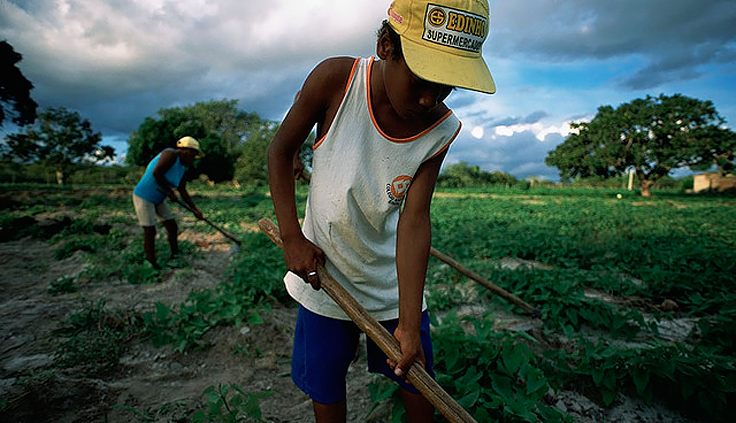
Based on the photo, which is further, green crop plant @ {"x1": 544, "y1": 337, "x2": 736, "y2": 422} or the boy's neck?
green crop plant @ {"x1": 544, "y1": 337, "x2": 736, "y2": 422}

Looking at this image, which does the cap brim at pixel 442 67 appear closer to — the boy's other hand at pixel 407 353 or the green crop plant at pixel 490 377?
the boy's other hand at pixel 407 353

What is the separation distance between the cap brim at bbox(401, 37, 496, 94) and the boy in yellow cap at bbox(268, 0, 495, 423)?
0.06 meters

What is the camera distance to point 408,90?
1153 millimetres

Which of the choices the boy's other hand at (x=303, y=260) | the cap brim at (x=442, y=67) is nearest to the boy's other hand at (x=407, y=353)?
the boy's other hand at (x=303, y=260)

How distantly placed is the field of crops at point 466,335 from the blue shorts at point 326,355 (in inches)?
14.2

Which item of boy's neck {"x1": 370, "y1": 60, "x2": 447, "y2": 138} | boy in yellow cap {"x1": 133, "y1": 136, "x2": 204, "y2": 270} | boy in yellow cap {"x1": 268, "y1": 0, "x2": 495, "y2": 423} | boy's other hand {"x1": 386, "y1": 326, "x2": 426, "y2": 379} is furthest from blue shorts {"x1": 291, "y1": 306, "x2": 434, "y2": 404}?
boy in yellow cap {"x1": 133, "y1": 136, "x2": 204, "y2": 270}

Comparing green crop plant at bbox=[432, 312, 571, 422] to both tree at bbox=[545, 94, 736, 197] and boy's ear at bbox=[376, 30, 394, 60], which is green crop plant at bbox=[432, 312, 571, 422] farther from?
tree at bbox=[545, 94, 736, 197]

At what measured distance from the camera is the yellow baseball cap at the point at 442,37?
A: 3.47 feet

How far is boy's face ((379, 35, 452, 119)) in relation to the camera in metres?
1.12

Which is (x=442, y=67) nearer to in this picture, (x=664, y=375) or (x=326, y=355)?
(x=326, y=355)

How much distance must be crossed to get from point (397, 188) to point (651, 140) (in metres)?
32.7

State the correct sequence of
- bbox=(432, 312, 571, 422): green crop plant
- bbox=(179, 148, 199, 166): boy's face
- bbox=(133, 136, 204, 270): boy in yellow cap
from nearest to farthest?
1. bbox=(432, 312, 571, 422): green crop plant
2. bbox=(133, 136, 204, 270): boy in yellow cap
3. bbox=(179, 148, 199, 166): boy's face

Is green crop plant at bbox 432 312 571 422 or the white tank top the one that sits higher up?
the white tank top

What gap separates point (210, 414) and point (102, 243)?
5.87 m
